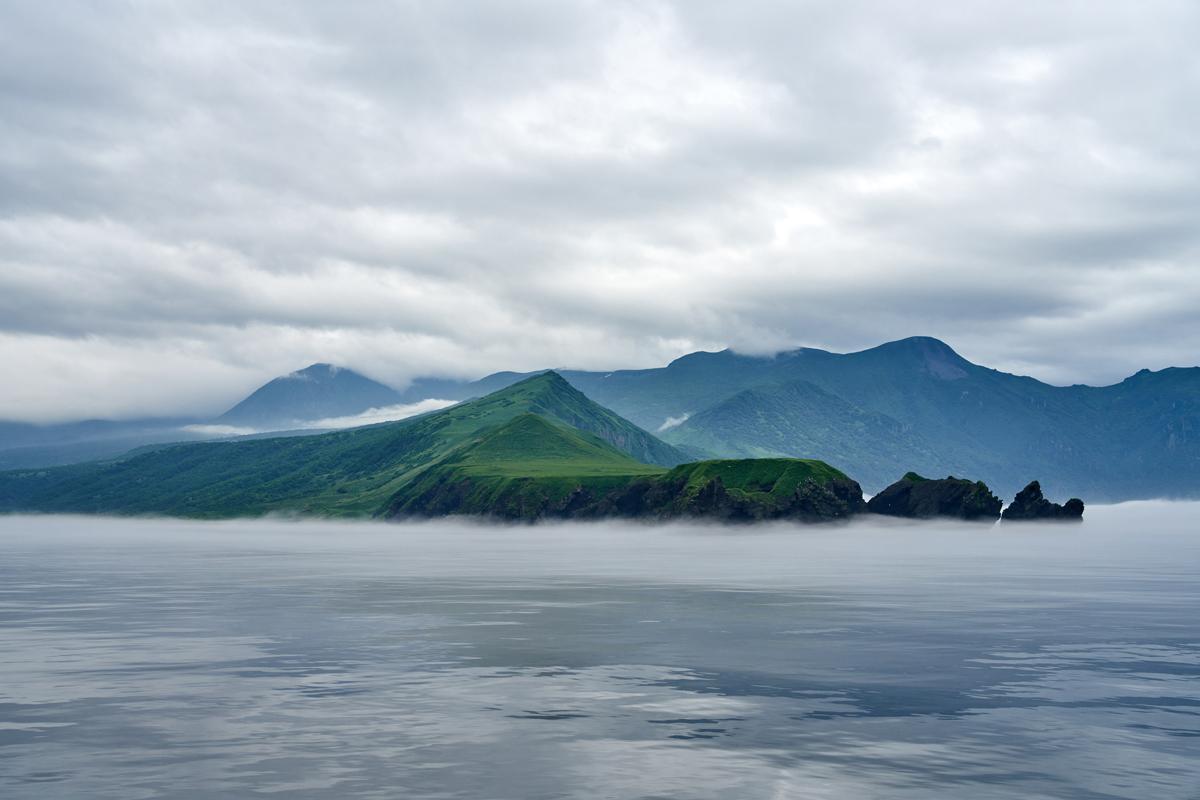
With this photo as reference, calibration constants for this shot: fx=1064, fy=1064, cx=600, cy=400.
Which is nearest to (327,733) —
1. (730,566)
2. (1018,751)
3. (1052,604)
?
(1018,751)

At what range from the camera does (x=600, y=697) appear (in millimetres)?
46031

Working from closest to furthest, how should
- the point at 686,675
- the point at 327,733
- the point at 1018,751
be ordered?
the point at 1018,751
the point at 327,733
the point at 686,675

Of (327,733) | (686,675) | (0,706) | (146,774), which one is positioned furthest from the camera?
(686,675)

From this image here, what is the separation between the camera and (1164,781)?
32.2 metres

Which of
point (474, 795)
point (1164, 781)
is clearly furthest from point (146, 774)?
point (1164, 781)

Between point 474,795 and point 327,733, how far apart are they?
9970mm

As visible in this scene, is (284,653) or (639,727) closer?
(639,727)

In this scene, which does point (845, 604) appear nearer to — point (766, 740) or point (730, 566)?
point (766, 740)

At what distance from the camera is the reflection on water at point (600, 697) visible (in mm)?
32562

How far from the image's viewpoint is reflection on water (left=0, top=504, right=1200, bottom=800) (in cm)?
3256

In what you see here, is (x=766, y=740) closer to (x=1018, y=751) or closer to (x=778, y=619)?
(x=1018, y=751)

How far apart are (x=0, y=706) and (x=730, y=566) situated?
126 m

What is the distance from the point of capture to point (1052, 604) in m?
92.3

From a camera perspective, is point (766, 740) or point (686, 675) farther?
point (686, 675)
